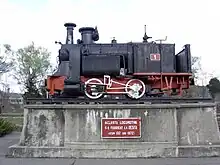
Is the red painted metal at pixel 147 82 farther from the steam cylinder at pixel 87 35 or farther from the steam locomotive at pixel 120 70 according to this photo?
the steam cylinder at pixel 87 35

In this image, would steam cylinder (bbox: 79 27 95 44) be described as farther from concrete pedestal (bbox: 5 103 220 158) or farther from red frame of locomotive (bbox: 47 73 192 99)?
concrete pedestal (bbox: 5 103 220 158)

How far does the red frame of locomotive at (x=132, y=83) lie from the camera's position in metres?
13.1

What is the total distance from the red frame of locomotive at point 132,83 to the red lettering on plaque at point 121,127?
1644mm

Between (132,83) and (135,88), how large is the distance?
0.84ft

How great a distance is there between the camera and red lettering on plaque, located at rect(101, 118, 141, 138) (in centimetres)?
1140

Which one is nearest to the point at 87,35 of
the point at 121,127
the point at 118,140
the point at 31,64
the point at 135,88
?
the point at 135,88

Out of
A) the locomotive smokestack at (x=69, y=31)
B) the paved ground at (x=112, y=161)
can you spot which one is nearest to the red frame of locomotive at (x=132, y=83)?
the locomotive smokestack at (x=69, y=31)

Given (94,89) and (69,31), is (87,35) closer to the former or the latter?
(69,31)

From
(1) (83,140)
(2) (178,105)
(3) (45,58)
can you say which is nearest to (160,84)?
(2) (178,105)

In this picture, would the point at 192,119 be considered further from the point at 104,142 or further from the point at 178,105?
the point at 104,142

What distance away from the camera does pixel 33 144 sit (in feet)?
37.8

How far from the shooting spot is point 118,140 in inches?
448

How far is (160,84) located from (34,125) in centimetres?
519

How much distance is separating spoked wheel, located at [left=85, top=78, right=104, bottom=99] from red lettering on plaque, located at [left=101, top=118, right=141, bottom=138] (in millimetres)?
1721
